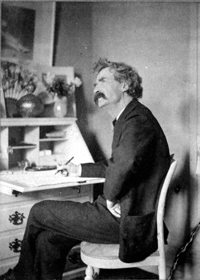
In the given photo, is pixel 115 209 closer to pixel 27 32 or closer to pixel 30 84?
pixel 30 84

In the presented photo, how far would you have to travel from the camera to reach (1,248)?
250 cm

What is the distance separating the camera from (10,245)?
2.53 m

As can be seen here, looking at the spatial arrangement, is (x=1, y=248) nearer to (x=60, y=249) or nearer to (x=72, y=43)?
(x=60, y=249)

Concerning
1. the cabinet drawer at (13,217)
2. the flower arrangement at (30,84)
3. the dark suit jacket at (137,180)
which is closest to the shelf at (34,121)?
the flower arrangement at (30,84)

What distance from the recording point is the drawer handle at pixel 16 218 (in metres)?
2.51

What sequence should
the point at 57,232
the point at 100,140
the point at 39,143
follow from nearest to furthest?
the point at 57,232 < the point at 39,143 < the point at 100,140

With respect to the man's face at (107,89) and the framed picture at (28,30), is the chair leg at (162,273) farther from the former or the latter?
the framed picture at (28,30)

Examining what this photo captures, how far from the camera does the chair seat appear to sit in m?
1.97

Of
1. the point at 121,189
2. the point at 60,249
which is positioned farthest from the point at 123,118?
the point at 60,249

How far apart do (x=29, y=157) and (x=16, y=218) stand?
602mm

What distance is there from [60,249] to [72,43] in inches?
71.6

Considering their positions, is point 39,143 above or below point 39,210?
above

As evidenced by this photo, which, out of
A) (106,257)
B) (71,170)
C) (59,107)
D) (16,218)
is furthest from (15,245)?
(59,107)

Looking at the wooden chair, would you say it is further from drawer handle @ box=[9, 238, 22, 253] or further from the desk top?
drawer handle @ box=[9, 238, 22, 253]
